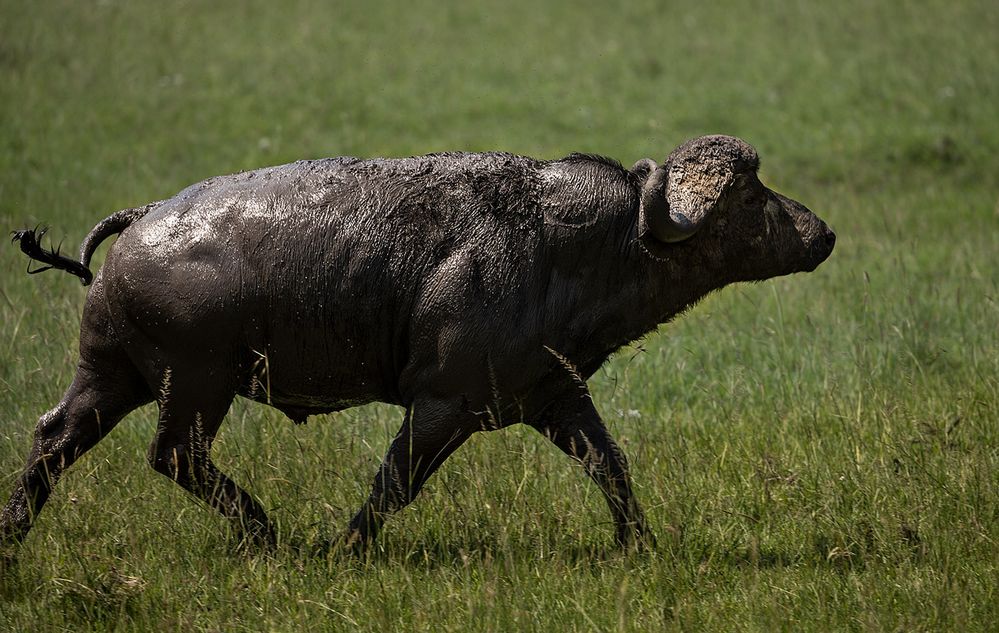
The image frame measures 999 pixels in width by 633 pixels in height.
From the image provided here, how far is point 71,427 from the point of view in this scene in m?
5.62

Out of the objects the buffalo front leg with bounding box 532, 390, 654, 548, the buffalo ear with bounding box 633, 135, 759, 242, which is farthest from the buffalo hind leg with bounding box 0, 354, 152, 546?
the buffalo ear with bounding box 633, 135, 759, 242

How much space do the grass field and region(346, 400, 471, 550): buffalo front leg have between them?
144mm

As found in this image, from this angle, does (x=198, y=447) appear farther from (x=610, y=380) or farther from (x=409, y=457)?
(x=610, y=380)

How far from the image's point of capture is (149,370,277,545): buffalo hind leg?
540 centimetres

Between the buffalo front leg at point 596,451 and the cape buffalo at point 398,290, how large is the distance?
30 mm

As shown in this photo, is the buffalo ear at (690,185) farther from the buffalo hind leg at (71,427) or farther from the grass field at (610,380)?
the buffalo hind leg at (71,427)

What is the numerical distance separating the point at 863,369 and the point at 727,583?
288 cm

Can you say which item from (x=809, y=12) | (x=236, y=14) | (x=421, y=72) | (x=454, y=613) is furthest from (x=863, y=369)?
(x=236, y=14)

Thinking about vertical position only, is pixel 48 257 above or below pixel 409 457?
above

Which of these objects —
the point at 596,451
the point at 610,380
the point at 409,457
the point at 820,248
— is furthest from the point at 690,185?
the point at 610,380

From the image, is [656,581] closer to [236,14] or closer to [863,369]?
[863,369]

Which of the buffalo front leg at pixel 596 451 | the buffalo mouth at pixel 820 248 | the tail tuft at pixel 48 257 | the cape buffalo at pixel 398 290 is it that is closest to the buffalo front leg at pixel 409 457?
the cape buffalo at pixel 398 290

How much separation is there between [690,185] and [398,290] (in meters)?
1.37

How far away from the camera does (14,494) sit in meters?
5.62
